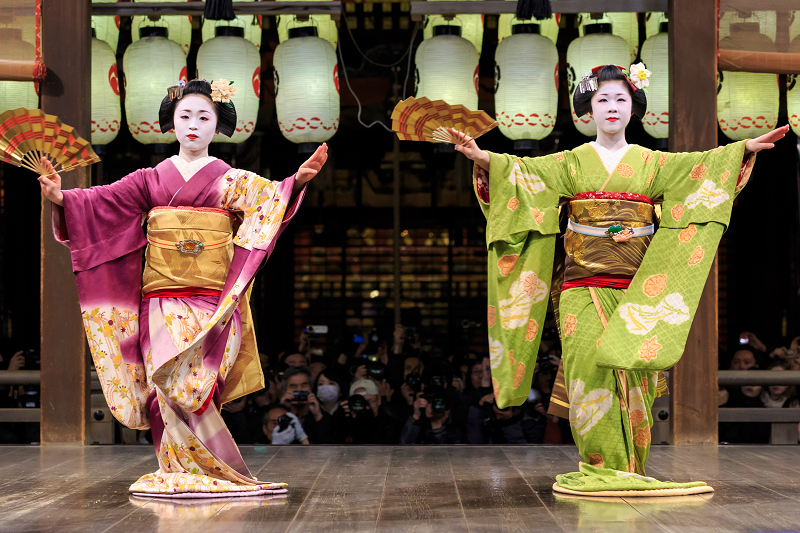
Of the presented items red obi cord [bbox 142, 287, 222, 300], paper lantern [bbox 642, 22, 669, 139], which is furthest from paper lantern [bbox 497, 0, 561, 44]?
red obi cord [bbox 142, 287, 222, 300]

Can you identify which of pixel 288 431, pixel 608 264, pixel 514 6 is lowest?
pixel 288 431

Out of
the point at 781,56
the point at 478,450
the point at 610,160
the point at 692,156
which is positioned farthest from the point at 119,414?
the point at 781,56

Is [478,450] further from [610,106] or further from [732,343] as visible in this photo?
[732,343]

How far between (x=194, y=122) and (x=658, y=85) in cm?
314

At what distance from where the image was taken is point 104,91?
580cm

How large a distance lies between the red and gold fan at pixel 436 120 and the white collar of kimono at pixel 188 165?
86cm

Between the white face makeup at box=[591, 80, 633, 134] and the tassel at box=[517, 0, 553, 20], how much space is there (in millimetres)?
1325

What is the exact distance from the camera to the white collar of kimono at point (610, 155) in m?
3.80

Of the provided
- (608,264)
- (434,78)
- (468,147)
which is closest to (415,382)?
(434,78)

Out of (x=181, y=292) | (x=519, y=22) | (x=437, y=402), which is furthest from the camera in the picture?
(x=519, y=22)

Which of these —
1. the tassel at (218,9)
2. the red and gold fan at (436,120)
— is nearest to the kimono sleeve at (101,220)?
the red and gold fan at (436,120)

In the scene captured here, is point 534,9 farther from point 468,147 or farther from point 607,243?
point 607,243

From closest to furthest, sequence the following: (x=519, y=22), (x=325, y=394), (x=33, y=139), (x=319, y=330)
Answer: (x=33, y=139) → (x=519, y=22) → (x=325, y=394) → (x=319, y=330)

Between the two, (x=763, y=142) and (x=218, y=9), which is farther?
(x=218, y=9)
